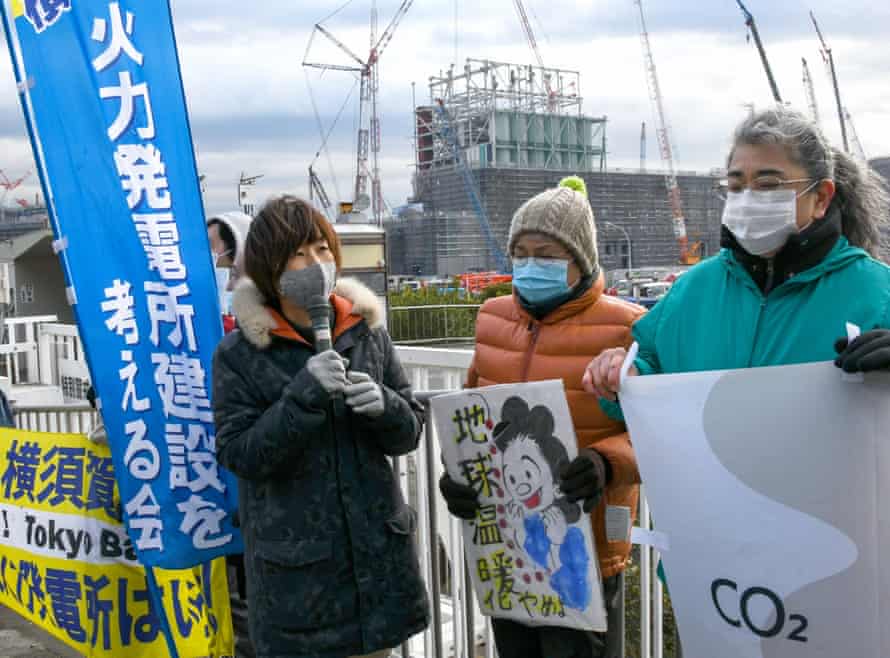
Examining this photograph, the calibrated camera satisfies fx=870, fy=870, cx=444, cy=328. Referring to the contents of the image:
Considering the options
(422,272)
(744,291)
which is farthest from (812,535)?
(422,272)

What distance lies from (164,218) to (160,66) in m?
0.57

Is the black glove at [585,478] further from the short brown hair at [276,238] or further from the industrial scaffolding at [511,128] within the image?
the industrial scaffolding at [511,128]

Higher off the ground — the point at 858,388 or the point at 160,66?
the point at 160,66

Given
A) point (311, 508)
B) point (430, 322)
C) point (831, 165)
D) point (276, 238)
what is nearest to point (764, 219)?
point (831, 165)

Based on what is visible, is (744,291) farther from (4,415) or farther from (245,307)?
(4,415)

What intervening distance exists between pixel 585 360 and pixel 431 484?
1.21 metres

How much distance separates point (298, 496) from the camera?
2.69m

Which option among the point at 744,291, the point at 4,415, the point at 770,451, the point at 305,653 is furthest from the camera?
the point at 4,415

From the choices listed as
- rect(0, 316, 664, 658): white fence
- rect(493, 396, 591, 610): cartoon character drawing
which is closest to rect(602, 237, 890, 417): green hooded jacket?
rect(493, 396, 591, 610): cartoon character drawing

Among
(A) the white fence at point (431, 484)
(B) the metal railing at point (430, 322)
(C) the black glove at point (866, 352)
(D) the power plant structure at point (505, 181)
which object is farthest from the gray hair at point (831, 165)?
(D) the power plant structure at point (505, 181)

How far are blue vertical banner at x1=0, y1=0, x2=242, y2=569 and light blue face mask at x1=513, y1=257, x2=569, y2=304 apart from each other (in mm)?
1319

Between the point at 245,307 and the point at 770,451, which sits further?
the point at 245,307

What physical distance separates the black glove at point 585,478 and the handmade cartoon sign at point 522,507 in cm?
4

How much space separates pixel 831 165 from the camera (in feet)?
7.42
